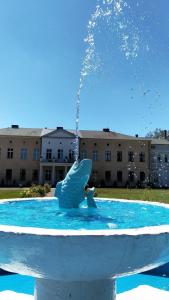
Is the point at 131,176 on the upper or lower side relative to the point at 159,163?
lower

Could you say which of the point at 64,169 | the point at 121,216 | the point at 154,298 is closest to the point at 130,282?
the point at 154,298

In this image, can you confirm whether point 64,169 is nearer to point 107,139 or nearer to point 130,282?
point 107,139

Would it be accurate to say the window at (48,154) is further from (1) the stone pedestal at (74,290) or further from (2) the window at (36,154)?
(1) the stone pedestal at (74,290)

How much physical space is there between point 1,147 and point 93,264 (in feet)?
182

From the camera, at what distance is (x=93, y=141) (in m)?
57.8

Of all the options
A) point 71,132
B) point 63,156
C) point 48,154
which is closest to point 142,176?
point 63,156

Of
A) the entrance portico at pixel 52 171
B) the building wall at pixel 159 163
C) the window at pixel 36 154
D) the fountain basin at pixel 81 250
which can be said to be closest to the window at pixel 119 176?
the building wall at pixel 159 163

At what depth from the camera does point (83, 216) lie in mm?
5199

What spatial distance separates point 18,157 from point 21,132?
4.43 metres

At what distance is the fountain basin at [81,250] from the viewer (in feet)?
9.49

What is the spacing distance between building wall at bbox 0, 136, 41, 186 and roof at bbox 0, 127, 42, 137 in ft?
1.94

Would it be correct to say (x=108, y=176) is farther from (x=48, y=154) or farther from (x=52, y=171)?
(x=48, y=154)

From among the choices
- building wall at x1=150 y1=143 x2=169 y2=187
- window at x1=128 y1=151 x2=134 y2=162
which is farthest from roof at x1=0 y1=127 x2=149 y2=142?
building wall at x1=150 y1=143 x2=169 y2=187

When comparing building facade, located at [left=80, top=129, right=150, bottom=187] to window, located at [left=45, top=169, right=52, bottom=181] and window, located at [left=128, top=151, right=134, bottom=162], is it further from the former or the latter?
window, located at [left=45, top=169, right=52, bottom=181]
